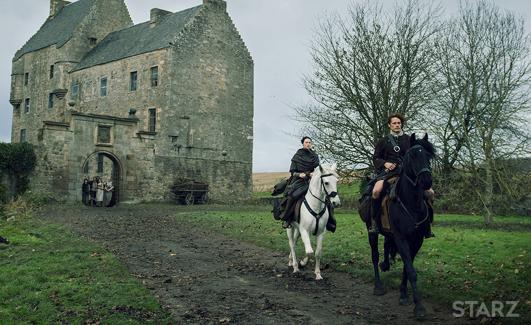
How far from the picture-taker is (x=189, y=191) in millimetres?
37375

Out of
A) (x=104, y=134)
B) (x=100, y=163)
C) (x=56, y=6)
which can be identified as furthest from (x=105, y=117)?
(x=56, y=6)

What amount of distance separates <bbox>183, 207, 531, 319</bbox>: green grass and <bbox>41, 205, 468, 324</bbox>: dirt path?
27.4 inches

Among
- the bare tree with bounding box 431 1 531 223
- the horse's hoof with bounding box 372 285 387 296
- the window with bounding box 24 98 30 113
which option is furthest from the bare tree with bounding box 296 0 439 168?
the window with bounding box 24 98 30 113

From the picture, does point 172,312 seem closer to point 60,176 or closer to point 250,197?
point 60,176

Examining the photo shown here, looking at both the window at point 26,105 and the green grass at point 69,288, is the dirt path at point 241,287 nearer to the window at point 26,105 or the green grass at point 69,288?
the green grass at point 69,288

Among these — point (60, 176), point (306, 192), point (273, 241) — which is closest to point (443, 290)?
point (306, 192)

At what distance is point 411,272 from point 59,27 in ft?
174

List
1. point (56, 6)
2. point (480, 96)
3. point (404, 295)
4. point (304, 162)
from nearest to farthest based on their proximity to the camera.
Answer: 1. point (404, 295)
2. point (304, 162)
3. point (480, 96)
4. point (56, 6)

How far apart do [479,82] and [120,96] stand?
95.2 feet

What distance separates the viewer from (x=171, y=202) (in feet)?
123

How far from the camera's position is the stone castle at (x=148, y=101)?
33.5 meters

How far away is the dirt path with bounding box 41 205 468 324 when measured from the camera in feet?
25.5

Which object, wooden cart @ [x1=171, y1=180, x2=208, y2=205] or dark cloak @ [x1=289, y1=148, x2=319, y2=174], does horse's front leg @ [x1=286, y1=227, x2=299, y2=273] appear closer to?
dark cloak @ [x1=289, y1=148, x2=319, y2=174]

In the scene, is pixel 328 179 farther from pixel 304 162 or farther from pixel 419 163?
pixel 419 163
